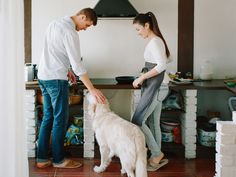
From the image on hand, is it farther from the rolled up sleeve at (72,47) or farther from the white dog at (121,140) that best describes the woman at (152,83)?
the rolled up sleeve at (72,47)

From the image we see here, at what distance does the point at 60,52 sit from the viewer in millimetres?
3305

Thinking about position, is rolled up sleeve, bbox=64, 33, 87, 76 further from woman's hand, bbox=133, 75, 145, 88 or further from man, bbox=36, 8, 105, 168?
woman's hand, bbox=133, 75, 145, 88

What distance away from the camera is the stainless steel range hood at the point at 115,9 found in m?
3.77

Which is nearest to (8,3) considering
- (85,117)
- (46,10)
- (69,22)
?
(69,22)

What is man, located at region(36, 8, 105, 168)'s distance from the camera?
3.23 m

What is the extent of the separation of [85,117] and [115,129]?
725 millimetres

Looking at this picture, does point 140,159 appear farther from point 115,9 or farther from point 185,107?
point 115,9

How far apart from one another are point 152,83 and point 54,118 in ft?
2.98

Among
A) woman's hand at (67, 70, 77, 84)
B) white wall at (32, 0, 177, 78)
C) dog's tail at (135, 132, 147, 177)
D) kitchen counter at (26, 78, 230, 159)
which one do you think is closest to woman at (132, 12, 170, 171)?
kitchen counter at (26, 78, 230, 159)

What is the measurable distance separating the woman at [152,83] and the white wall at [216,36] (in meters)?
0.96

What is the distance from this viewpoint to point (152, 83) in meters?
3.36

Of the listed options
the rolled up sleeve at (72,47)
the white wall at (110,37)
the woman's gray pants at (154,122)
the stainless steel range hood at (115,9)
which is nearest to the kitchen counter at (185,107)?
the woman's gray pants at (154,122)

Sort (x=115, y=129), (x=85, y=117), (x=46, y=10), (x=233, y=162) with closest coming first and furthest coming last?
(x=233, y=162), (x=115, y=129), (x=85, y=117), (x=46, y=10)

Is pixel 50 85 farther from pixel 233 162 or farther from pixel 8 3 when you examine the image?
pixel 233 162
